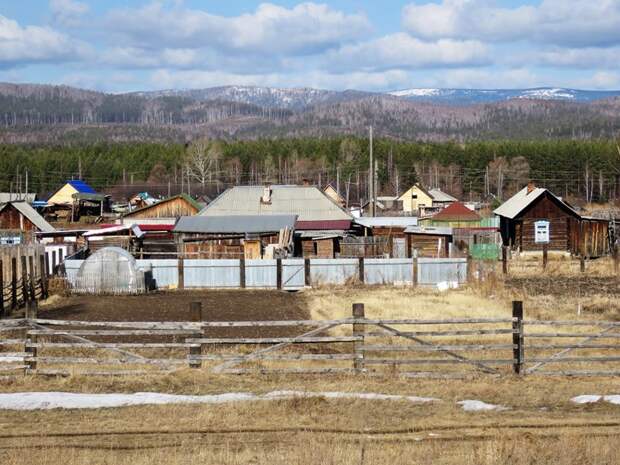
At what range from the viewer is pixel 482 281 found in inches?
1358

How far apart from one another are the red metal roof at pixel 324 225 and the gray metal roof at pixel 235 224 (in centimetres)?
593

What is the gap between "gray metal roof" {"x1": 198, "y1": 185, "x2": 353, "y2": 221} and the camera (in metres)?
55.3

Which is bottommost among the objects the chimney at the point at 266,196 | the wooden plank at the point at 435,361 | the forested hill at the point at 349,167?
the wooden plank at the point at 435,361

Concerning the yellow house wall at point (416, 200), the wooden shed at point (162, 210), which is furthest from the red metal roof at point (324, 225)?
the yellow house wall at point (416, 200)

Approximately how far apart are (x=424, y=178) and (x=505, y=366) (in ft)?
452

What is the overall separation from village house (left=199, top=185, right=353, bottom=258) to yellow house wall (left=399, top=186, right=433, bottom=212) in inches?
2221

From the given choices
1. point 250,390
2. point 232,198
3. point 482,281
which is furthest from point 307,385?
point 232,198

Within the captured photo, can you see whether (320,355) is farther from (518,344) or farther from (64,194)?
(64,194)

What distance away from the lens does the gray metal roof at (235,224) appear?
4525 centimetres

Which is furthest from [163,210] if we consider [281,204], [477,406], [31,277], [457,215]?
[477,406]

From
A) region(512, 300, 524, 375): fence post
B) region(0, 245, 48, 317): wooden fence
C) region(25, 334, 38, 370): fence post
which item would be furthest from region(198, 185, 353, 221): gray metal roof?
region(512, 300, 524, 375): fence post

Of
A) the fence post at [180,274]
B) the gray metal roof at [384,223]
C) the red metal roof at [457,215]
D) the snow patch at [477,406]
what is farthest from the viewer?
the red metal roof at [457,215]

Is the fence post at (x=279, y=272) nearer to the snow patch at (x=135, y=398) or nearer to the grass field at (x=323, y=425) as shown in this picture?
the grass field at (x=323, y=425)

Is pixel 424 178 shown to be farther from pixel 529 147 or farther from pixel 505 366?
pixel 505 366
